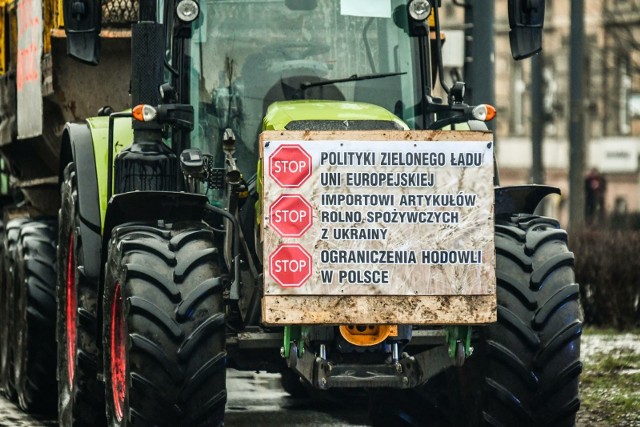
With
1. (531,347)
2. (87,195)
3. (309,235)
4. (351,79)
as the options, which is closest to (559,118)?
(87,195)

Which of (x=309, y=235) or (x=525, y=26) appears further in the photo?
(x=525, y=26)

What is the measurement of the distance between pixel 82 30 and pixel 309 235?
1936mm

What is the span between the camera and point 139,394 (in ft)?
30.3

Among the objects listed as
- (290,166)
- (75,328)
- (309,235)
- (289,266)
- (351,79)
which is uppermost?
(351,79)

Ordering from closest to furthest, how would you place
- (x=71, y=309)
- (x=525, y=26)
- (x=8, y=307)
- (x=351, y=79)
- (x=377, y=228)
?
(x=377, y=228)
(x=525, y=26)
(x=351, y=79)
(x=71, y=309)
(x=8, y=307)

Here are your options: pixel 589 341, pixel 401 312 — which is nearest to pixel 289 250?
pixel 401 312

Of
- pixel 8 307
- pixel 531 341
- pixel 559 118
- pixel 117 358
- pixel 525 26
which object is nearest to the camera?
pixel 531 341

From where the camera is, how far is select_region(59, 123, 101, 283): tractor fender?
1093 cm

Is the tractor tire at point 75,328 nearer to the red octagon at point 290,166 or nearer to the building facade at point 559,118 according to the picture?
the red octagon at point 290,166

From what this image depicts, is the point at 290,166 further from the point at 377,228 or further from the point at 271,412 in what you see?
the point at 271,412

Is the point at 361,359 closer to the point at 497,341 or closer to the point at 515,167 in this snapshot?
the point at 497,341

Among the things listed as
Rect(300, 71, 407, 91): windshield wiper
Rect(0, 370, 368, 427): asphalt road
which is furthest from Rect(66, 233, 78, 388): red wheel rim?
Rect(300, 71, 407, 91): windshield wiper

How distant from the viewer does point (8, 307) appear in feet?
47.5

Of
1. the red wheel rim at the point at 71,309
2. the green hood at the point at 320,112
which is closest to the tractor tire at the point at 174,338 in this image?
the green hood at the point at 320,112
